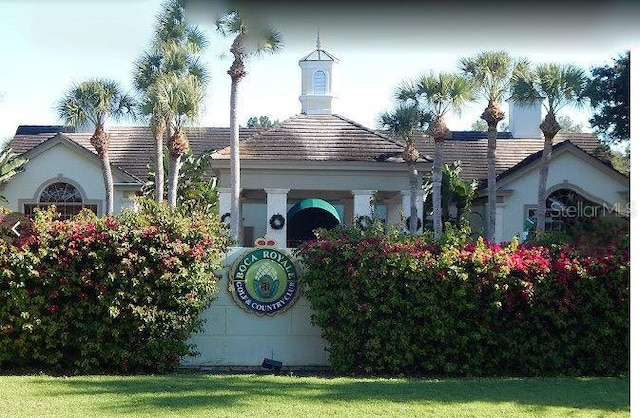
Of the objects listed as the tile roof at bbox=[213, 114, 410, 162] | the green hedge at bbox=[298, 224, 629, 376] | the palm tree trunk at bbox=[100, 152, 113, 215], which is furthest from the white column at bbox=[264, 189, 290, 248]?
the green hedge at bbox=[298, 224, 629, 376]

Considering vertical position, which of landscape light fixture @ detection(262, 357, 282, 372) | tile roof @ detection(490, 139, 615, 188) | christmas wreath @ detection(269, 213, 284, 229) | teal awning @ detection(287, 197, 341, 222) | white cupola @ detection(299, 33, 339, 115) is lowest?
landscape light fixture @ detection(262, 357, 282, 372)

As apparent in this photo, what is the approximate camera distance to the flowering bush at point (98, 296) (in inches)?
419

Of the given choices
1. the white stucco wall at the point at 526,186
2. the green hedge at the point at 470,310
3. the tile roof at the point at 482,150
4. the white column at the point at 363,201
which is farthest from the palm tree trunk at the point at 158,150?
the green hedge at the point at 470,310

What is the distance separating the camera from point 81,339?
10.7m

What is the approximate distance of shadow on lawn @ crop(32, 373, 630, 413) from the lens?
8.66m

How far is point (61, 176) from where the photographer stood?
27.7 metres

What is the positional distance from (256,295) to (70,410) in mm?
4050

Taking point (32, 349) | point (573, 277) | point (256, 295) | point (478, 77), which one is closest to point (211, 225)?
point (256, 295)

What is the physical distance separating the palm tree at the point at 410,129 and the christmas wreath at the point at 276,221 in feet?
12.5

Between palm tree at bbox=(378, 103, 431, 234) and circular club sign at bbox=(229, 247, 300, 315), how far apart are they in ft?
40.6

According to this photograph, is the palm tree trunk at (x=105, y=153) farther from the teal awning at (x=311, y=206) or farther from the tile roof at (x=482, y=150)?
the tile roof at (x=482, y=150)

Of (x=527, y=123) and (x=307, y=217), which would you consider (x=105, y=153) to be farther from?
(x=527, y=123)

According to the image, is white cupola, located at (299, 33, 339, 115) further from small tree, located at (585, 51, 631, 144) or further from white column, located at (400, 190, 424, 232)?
small tree, located at (585, 51, 631, 144)

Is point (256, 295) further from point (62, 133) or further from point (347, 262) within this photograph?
point (62, 133)
